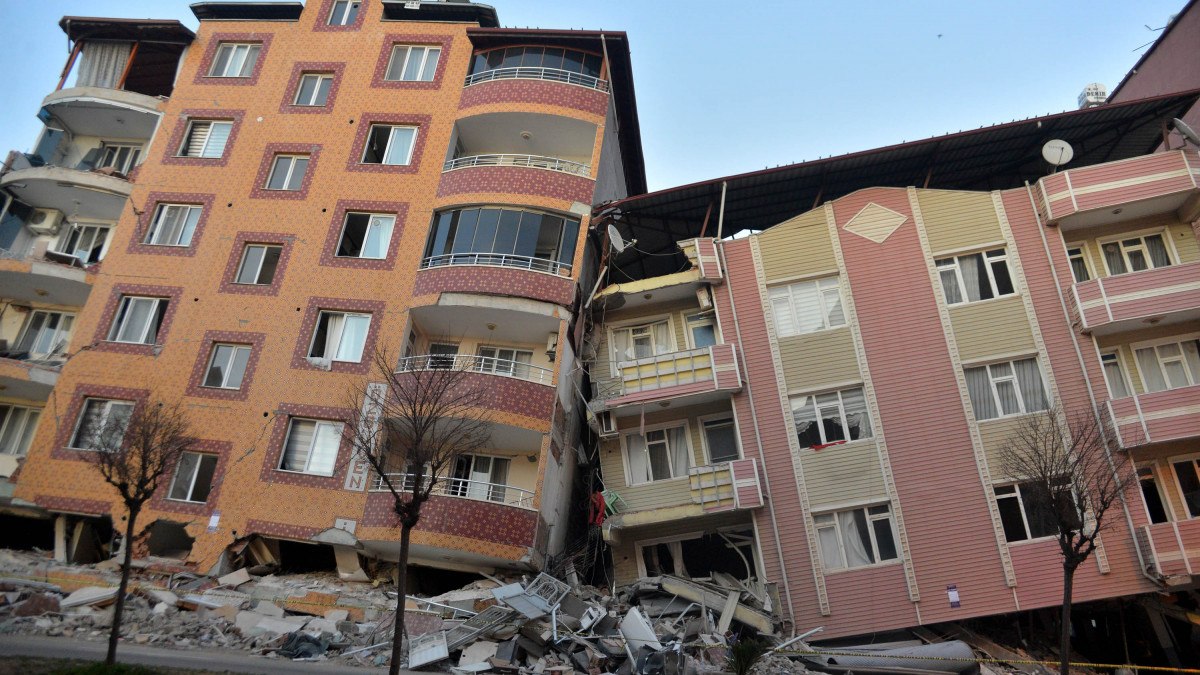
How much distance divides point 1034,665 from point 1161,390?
8.57 m

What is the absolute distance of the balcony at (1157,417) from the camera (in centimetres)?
Answer: 1998

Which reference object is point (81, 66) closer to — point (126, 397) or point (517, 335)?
point (126, 397)

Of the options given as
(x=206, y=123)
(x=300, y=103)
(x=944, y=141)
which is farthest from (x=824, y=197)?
(x=206, y=123)

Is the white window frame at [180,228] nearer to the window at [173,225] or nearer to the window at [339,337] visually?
the window at [173,225]

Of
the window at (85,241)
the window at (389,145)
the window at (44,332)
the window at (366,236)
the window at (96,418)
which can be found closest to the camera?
A: the window at (96,418)

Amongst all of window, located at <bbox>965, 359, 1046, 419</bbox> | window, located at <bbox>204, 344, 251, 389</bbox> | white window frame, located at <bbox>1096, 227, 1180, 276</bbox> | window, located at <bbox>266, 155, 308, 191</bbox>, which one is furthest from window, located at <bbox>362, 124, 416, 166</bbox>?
white window frame, located at <bbox>1096, 227, 1180, 276</bbox>

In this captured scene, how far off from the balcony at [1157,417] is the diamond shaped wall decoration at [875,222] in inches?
312

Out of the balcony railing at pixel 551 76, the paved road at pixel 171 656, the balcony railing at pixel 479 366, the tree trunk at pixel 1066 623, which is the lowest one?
the paved road at pixel 171 656

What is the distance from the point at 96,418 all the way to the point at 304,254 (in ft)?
27.7

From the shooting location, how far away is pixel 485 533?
70.0 ft

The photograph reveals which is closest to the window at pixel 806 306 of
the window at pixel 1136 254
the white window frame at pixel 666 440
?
the white window frame at pixel 666 440

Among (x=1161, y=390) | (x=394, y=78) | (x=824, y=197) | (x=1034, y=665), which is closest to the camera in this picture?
(x=1034, y=665)

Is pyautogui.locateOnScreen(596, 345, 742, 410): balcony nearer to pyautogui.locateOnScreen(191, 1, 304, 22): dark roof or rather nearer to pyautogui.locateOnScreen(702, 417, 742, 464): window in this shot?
pyautogui.locateOnScreen(702, 417, 742, 464): window

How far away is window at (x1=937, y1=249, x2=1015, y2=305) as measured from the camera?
23094 millimetres
